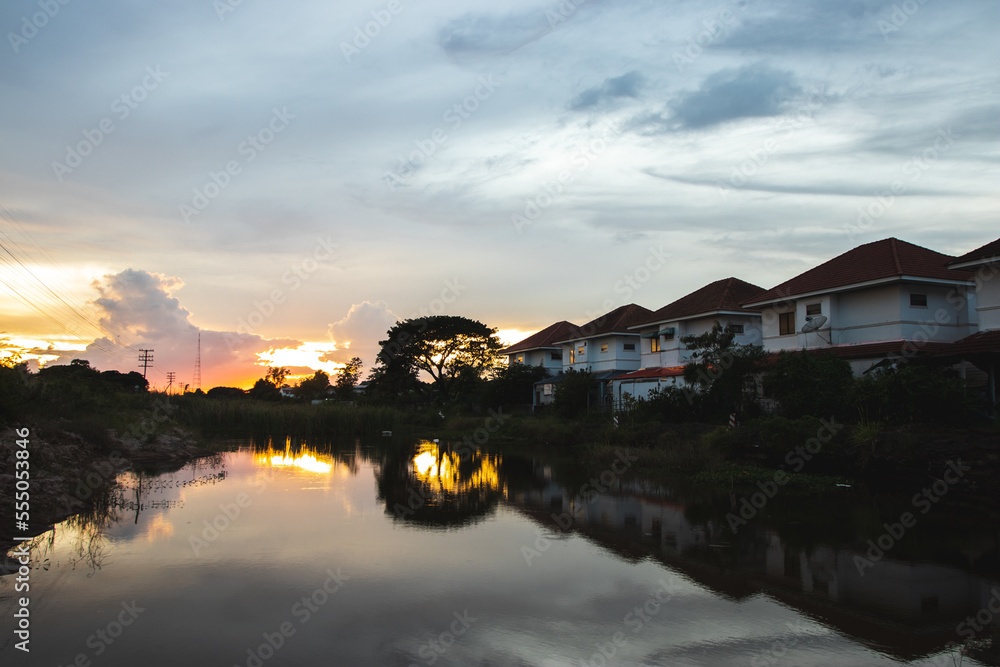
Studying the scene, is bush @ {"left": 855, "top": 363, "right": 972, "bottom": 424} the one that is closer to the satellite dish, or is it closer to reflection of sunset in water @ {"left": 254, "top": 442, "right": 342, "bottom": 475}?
the satellite dish

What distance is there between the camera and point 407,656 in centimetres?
605

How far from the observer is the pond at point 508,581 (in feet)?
20.8

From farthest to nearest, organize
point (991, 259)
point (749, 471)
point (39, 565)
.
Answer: point (991, 259) → point (749, 471) → point (39, 565)

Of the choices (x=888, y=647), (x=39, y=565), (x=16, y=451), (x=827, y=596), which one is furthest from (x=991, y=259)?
(x=16, y=451)

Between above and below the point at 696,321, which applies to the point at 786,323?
below

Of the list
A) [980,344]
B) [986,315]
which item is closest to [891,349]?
[986,315]

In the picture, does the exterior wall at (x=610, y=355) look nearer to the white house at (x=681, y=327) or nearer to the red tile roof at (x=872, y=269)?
the white house at (x=681, y=327)

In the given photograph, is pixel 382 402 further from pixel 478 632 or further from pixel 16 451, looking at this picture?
pixel 478 632

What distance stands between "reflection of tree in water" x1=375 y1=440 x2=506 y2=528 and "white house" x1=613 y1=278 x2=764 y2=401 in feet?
37.7

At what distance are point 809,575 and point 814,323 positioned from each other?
17791 millimetres

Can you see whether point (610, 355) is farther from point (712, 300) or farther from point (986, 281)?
point (986, 281)

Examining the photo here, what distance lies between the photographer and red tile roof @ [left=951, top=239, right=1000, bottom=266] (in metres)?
18.9

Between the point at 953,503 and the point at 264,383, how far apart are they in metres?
90.5

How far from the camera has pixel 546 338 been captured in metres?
53.6
